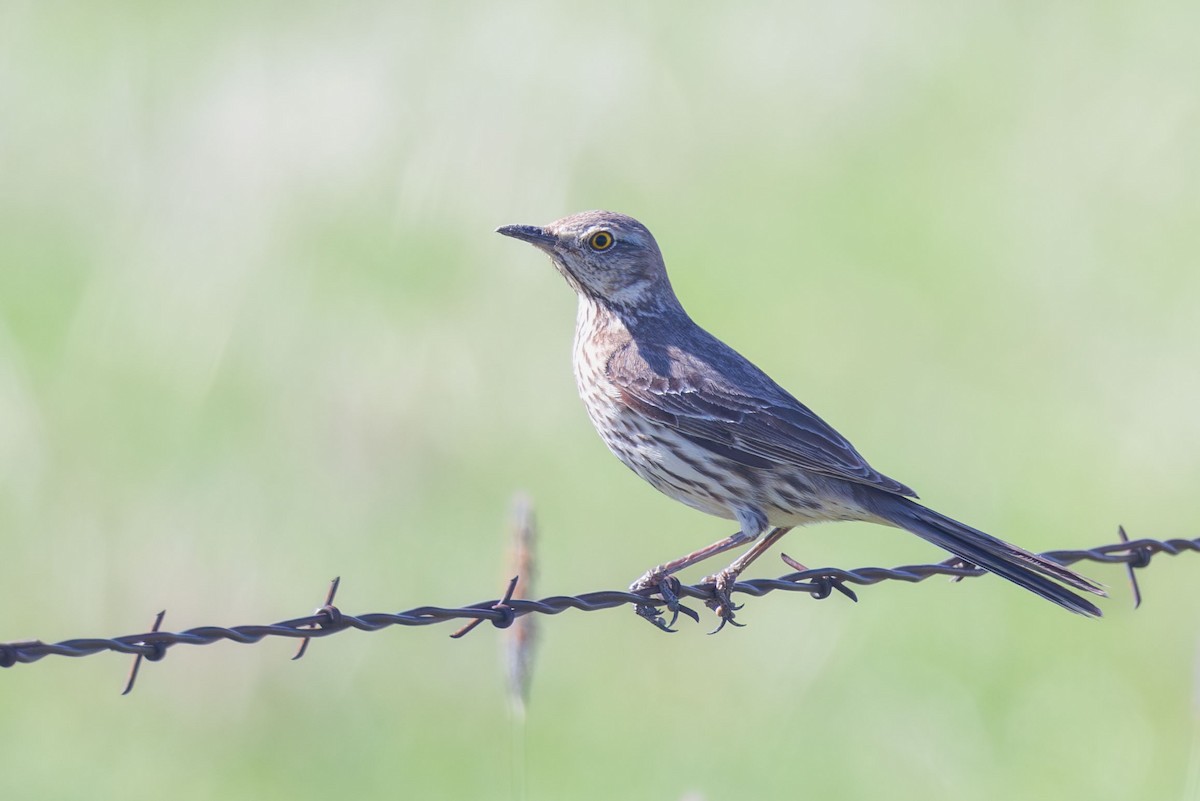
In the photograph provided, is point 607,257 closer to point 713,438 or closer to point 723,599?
point 713,438

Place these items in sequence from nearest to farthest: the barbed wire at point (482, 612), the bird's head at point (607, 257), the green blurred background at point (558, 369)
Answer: the barbed wire at point (482, 612) < the bird's head at point (607, 257) < the green blurred background at point (558, 369)

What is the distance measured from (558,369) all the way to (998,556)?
714cm

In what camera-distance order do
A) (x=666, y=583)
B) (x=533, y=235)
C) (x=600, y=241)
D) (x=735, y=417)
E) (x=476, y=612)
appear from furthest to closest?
(x=600, y=241) < (x=533, y=235) < (x=735, y=417) < (x=666, y=583) < (x=476, y=612)

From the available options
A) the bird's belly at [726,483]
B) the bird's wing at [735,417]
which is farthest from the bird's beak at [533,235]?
the bird's belly at [726,483]

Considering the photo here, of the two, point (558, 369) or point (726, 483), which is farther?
point (558, 369)

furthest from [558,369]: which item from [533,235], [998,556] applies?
[998,556]

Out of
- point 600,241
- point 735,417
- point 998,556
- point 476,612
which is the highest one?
point 600,241

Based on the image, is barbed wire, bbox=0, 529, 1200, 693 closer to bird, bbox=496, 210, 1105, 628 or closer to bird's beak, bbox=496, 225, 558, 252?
bird, bbox=496, 210, 1105, 628

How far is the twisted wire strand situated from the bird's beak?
6.43 ft

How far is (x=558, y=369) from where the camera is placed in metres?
13.5

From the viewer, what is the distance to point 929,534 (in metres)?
7.01

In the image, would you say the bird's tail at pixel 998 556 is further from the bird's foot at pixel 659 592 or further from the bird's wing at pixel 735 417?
the bird's foot at pixel 659 592

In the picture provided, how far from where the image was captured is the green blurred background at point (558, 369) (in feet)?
34.4

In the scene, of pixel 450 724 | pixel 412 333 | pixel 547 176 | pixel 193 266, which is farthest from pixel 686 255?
pixel 450 724
